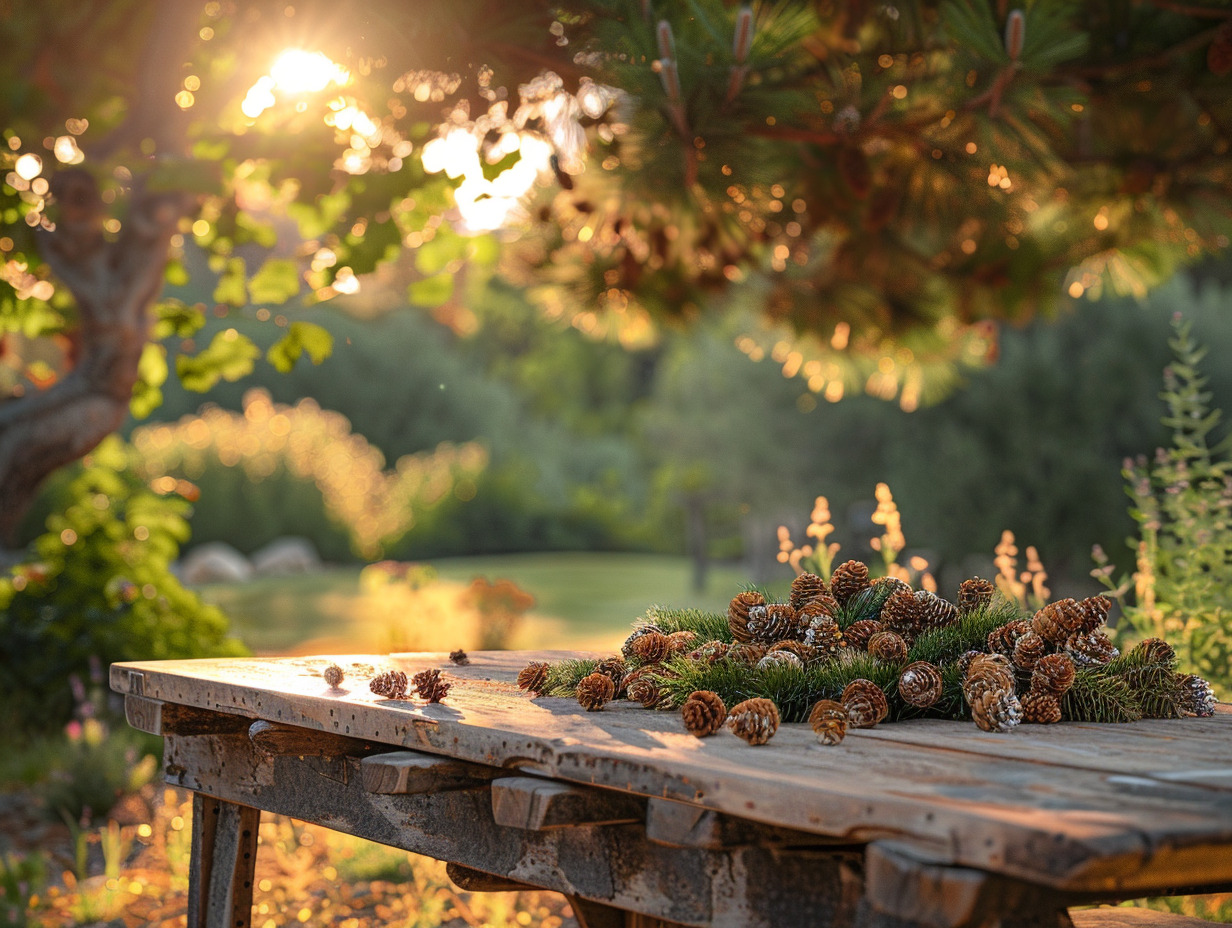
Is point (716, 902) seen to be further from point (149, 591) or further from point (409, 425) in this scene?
point (409, 425)

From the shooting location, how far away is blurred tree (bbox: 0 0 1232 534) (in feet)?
10.9

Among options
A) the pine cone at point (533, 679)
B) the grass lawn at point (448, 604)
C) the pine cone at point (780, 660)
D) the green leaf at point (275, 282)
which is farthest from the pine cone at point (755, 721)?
the green leaf at point (275, 282)

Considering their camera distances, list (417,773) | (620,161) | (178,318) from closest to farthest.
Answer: (417,773) → (620,161) → (178,318)

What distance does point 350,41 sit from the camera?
3.36 m

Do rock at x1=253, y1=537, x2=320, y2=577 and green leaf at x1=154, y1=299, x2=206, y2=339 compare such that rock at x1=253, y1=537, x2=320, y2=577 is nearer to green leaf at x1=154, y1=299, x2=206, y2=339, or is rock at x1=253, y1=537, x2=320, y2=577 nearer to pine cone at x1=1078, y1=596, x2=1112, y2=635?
green leaf at x1=154, y1=299, x2=206, y2=339

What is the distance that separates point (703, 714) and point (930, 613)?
649 mm

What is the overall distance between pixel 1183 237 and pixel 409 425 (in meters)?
22.2

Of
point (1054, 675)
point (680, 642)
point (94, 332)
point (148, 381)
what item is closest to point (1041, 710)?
point (1054, 675)

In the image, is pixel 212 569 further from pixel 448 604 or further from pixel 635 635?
pixel 635 635

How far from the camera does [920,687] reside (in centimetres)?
198

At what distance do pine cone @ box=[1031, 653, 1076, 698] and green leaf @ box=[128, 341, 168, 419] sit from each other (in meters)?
3.90

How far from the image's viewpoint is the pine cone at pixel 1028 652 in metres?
2.04

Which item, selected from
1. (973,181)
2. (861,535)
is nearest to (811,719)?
(973,181)

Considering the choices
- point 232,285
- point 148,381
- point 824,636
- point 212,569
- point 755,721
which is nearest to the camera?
point 755,721
